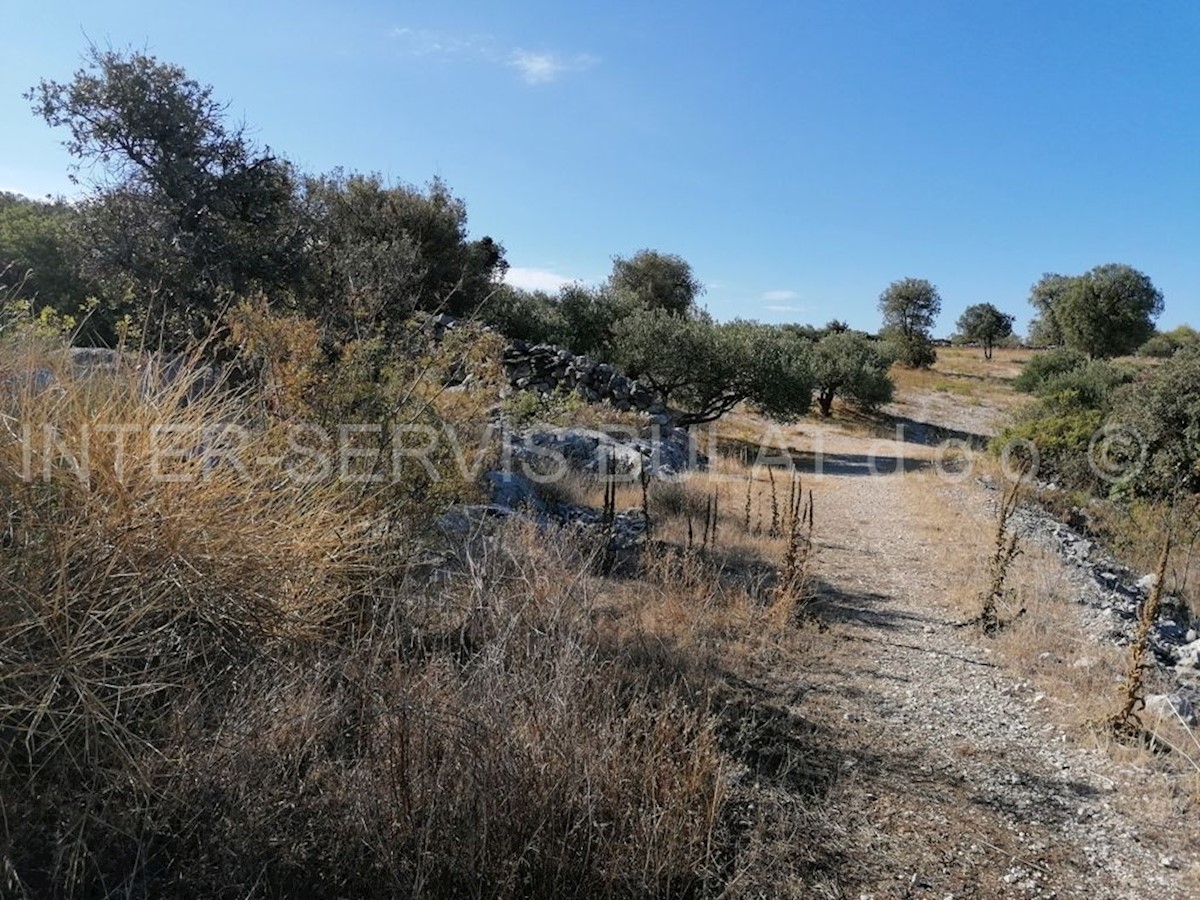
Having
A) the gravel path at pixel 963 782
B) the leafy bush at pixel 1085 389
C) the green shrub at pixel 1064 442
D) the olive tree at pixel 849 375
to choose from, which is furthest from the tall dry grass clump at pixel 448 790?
the olive tree at pixel 849 375

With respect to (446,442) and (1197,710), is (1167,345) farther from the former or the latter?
(446,442)

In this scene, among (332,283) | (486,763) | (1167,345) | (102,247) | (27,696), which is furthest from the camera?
(1167,345)

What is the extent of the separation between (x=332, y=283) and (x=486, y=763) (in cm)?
888

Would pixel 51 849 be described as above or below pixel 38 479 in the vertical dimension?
below

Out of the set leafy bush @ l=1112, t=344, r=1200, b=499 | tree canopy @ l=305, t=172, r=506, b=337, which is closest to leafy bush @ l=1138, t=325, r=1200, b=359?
leafy bush @ l=1112, t=344, r=1200, b=499

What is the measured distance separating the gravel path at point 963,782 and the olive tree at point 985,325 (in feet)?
159

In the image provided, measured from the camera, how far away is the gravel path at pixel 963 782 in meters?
2.62

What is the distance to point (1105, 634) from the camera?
518 centimetres

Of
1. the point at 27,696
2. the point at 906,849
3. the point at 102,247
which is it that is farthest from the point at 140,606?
the point at 102,247

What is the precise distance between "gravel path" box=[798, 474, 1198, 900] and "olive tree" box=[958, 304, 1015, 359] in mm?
48579

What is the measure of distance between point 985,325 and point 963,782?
53.0m

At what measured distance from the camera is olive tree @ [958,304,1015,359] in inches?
1892

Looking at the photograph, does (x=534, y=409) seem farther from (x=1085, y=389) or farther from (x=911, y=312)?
(x=911, y=312)

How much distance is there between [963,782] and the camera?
10.6ft
